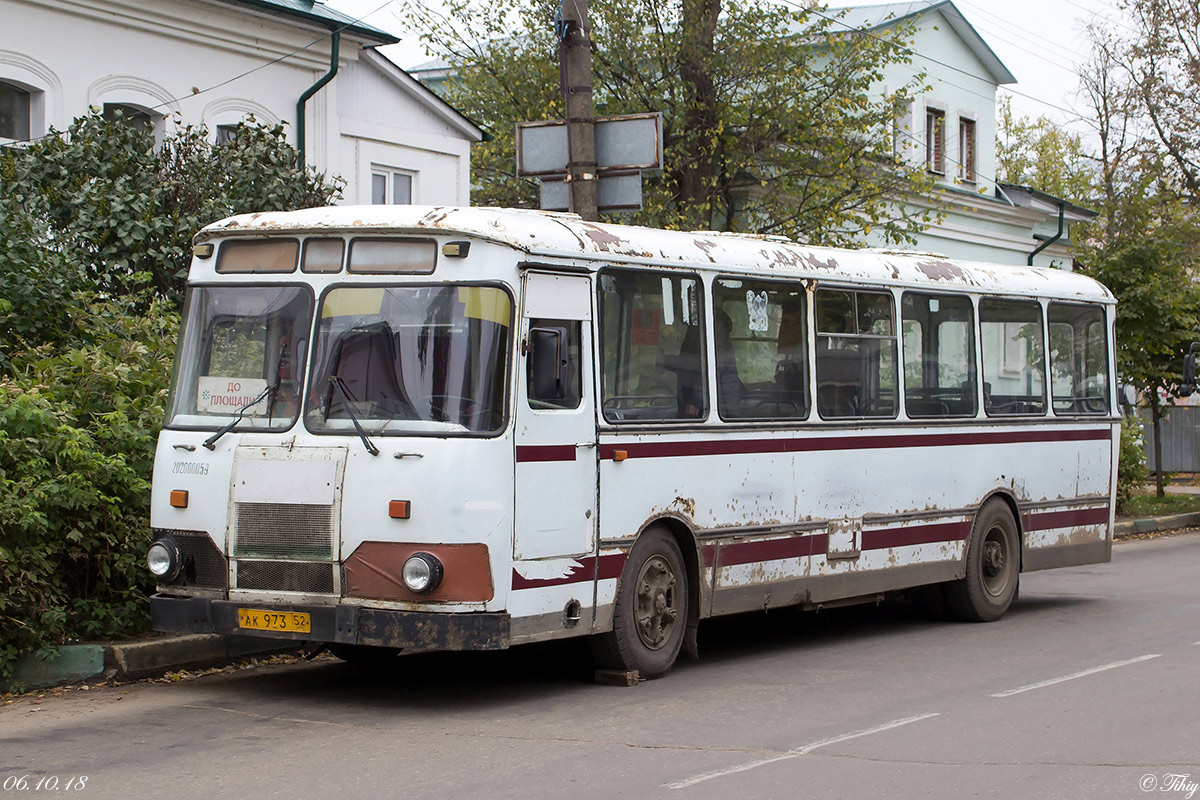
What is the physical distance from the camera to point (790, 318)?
11.1 metres

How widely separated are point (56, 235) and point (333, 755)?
7.30 metres

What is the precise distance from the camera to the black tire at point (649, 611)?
943 centimetres

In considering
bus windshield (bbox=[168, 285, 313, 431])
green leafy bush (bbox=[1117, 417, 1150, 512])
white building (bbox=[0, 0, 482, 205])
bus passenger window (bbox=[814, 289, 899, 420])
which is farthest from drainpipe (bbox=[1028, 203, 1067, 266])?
bus windshield (bbox=[168, 285, 313, 431])

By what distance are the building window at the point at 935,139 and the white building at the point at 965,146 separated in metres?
0.02

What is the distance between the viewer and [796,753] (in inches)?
295

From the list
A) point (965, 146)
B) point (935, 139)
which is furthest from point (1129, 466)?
point (965, 146)

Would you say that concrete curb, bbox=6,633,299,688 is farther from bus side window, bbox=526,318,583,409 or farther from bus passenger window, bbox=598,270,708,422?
bus passenger window, bbox=598,270,708,422

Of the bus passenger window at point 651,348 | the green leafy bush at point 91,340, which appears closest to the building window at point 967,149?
the green leafy bush at point 91,340

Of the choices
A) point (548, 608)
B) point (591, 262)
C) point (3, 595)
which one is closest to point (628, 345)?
point (591, 262)

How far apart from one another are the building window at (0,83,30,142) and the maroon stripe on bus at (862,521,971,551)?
10.5 metres

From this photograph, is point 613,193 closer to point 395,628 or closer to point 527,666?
point 527,666

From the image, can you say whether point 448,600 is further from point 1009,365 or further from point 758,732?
point 1009,365

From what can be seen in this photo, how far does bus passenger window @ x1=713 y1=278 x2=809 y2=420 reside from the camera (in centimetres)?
1043

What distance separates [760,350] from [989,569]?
3.72m
